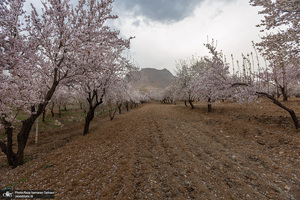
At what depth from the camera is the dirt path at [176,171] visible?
11.7 ft

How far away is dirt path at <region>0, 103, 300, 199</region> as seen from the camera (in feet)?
11.7

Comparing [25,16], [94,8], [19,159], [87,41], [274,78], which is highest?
[94,8]

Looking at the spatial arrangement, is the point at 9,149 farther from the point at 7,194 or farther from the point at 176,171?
the point at 176,171

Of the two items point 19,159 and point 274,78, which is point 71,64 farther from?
point 274,78

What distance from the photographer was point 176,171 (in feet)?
14.9

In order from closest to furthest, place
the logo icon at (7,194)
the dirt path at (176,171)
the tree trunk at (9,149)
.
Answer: the dirt path at (176,171)
the logo icon at (7,194)
the tree trunk at (9,149)

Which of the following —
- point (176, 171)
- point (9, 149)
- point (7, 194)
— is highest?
point (9, 149)

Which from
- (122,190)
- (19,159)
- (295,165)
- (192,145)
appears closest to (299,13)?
(295,165)

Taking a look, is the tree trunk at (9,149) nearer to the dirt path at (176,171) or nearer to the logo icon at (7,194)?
the dirt path at (176,171)

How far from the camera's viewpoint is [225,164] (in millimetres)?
4859

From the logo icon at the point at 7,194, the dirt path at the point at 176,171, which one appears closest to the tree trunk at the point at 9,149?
the dirt path at the point at 176,171

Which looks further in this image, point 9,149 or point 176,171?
point 9,149

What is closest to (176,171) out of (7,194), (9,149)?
(7,194)

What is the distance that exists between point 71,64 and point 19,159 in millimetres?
5618
